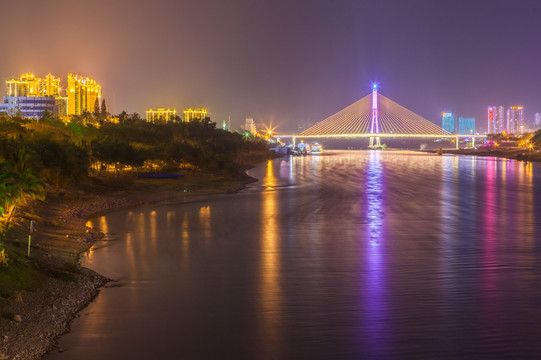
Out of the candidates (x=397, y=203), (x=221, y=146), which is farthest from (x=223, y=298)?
(x=221, y=146)

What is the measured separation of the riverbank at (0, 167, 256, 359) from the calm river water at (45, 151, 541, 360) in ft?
1.17

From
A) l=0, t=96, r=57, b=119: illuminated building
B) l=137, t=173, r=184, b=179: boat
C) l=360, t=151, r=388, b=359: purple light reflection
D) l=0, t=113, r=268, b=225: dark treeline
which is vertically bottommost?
l=360, t=151, r=388, b=359: purple light reflection

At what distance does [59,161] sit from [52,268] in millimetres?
15502

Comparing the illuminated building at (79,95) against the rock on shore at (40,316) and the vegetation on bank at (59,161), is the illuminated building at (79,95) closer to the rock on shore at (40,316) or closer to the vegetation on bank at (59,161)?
the vegetation on bank at (59,161)

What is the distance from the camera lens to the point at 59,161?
1076 inches

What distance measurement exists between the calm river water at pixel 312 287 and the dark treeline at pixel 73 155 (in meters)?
2.73

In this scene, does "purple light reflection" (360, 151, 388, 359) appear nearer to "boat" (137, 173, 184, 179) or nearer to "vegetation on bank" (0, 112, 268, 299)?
"vegetation on bank" (0, 112, 268, 299)

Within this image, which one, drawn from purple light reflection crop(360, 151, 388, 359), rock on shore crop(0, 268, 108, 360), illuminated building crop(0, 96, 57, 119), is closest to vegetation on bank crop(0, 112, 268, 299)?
rock on shore crop(0, 268, 108, 360)

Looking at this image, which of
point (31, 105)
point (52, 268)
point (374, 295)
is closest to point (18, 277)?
point (52, 268)

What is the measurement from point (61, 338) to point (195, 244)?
30.3 ft

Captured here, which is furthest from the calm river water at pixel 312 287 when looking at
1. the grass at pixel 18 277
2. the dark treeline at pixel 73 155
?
the dark treeline at pixel 73 155

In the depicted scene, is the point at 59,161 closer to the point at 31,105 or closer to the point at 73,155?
the point at 73,155

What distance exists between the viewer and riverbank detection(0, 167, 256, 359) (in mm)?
9492

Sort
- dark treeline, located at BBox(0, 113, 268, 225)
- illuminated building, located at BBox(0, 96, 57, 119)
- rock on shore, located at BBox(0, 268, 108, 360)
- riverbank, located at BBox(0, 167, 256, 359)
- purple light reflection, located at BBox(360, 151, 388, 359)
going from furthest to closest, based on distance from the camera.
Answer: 1. illuminated building, located at BBox(0, 96, 57, 119)
2. dark treeline, located at BBox(0, 113, 268, 225)
3. purple light reflection, located at BBox(360, 151, 388, 359)
4. riverbank, located at BBox(0, 167, 256, 359)
5. rock on shore, located at BBox(0, 268, 108, 360)
